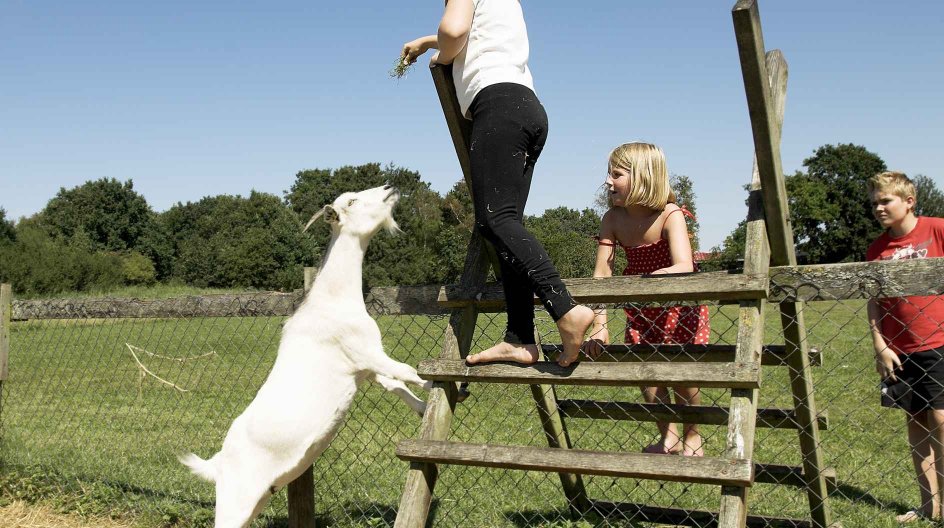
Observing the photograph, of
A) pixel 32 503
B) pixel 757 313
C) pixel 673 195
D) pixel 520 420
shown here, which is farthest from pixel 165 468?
pixel 757 313

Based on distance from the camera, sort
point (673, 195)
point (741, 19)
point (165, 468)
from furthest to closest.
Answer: point (165, 468)
point (673, 195)
point (741, 19)

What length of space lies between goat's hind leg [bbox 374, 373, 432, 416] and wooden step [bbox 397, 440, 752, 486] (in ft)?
1.05

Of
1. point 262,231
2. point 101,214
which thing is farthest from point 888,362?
point 101,214

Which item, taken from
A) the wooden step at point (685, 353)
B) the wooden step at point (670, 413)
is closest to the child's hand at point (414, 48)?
the wooden step at point (685, 353)

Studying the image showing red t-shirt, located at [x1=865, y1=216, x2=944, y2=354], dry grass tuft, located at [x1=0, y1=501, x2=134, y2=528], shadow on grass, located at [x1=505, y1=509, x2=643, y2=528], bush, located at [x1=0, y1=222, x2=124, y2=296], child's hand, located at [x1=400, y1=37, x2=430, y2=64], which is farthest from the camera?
bush, located at [x1=0, y1=222, x2=124, y2=296]

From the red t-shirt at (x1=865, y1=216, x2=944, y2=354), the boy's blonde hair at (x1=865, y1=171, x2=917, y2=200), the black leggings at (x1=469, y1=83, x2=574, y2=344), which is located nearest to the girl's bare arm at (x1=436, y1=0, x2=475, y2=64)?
the black leggings at (x1=469, y1=83, x2=574, y2=344)

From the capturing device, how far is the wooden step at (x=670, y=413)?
13.5 ft

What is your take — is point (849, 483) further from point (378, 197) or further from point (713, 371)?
point (378, 197)

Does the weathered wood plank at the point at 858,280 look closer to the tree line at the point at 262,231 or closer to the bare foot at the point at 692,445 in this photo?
the bare foot at the point at 692,445

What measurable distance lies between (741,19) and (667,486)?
12.7 ft

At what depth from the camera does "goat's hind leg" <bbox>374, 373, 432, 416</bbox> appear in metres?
3.81

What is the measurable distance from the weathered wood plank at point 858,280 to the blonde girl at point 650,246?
567 millimetres

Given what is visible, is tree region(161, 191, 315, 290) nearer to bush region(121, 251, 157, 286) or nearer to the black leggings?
bush region(121, 251, 157, 286)

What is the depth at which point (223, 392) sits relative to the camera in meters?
11.4
